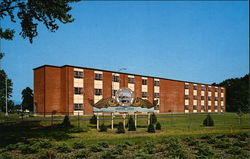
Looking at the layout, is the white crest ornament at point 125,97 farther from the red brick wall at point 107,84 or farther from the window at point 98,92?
the red brick wall at point 107,84

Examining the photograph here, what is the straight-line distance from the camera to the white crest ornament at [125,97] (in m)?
24.5

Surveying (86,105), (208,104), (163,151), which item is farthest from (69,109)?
(208,104)

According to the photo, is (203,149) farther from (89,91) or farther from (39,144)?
(89,91)

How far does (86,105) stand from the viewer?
48375 mm

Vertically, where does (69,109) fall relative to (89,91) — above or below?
below

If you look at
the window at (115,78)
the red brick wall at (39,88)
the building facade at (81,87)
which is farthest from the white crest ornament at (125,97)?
the window at (115,78)

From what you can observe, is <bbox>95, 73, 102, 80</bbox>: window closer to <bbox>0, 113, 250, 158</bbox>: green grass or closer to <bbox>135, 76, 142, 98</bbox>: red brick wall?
<bbox>135, 76, 142, 98</bbox>: red brick wall

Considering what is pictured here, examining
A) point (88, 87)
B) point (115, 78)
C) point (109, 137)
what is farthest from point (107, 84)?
point (109, 137)

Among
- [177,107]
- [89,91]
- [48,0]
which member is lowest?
[177,107]

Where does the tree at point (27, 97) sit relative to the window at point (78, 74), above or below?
below

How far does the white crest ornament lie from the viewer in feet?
80.5

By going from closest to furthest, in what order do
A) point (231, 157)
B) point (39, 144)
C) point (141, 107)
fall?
point (231, 157), point (39, 144), point (141, 107)

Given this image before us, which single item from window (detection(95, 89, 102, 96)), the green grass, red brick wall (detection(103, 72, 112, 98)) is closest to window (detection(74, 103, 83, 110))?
window (detection(95, 89, 102, 96))

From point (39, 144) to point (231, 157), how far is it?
11.2m
